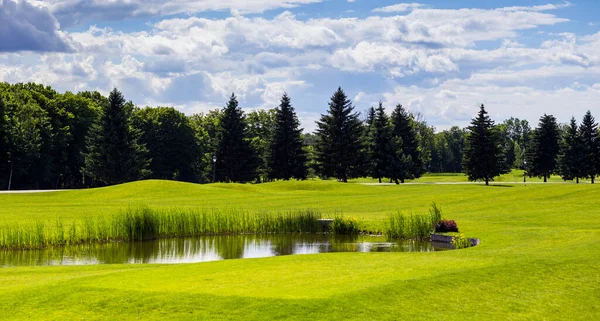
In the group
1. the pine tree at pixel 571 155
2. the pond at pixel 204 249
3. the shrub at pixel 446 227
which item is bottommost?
the pond at pixel 204 249

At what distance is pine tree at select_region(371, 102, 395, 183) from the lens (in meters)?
82.0

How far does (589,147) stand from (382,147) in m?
26.0

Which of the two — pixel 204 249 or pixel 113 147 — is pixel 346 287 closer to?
pixel 204 249

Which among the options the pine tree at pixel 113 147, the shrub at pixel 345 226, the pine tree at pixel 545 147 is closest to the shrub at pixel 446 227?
the shrub at pixel 345 226

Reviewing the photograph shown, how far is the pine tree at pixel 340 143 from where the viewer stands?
84.7 meters

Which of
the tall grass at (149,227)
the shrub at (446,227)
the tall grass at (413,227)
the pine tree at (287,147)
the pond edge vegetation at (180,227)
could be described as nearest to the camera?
the tall grass at (149,227)

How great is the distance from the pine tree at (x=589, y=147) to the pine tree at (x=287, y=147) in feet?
117

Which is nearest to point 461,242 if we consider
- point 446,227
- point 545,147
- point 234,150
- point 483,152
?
point 446,227

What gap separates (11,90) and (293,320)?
90.1 m

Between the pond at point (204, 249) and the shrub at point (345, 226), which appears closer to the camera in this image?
the pond at point (204, 249)

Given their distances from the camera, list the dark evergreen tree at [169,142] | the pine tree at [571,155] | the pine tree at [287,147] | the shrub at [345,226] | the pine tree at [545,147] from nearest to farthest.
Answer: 1. the shrub at [345,226]
2. the pine tree at [571,155]
3. the pine tree at [287,147]
4. the pine tree at [545,147]
5. the dark evergreen tree at [169,142]

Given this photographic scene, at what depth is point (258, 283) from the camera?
14688mm

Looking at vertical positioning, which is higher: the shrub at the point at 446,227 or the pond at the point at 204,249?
the shrub at the point at 446,227

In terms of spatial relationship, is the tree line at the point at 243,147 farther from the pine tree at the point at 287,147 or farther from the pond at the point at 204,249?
the pond at the point at 204,249
